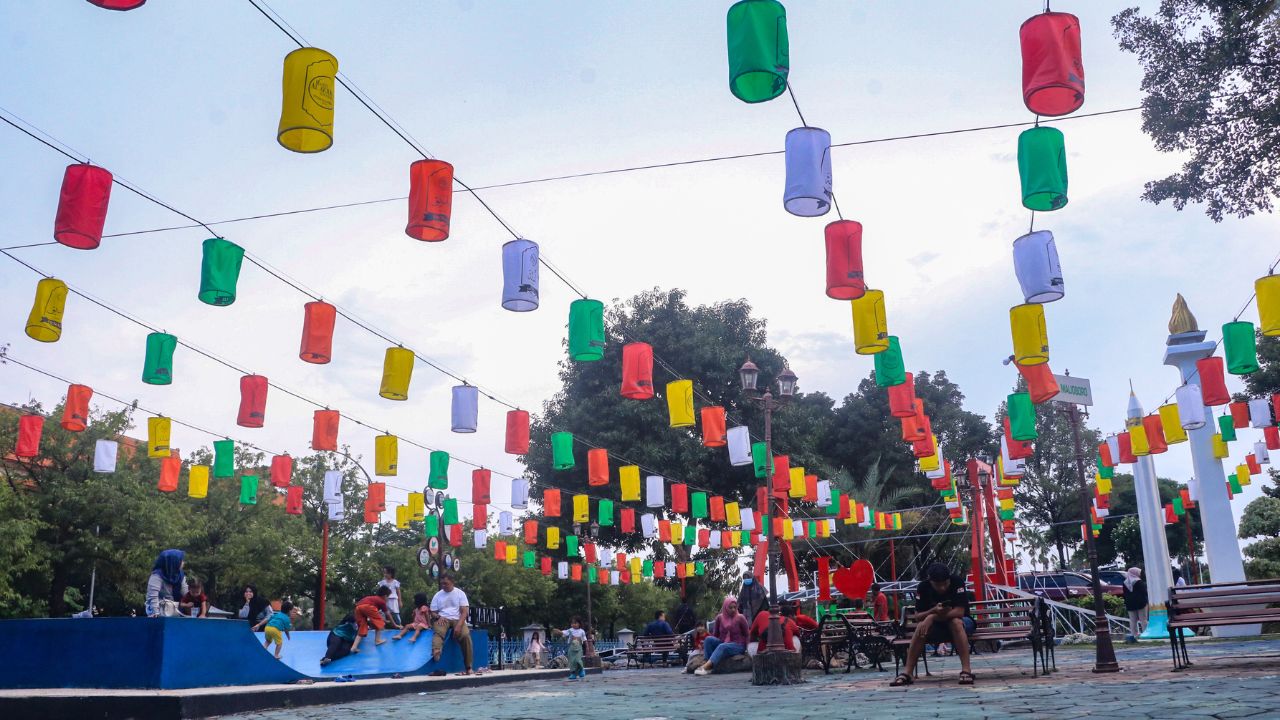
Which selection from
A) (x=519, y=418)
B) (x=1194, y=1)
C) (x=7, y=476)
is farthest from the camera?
(x=7, y=476)

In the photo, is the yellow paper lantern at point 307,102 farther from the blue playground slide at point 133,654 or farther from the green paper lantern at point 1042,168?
the green paper lantern at point 1042,168

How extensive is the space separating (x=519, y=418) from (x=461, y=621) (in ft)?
20.9

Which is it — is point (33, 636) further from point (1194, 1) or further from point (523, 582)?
point (523, 582)

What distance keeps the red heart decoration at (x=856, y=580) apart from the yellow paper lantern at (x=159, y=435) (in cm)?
1325

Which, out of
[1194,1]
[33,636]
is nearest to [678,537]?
[1194,1]

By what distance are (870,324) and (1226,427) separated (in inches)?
488

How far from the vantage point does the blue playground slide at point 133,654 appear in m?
9.40

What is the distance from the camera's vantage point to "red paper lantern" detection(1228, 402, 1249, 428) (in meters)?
20.8

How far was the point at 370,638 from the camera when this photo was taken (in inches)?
545

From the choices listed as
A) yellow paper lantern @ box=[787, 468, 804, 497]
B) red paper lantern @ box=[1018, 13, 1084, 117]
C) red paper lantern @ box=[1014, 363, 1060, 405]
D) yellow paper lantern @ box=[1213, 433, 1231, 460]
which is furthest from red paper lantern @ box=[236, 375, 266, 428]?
yellow paper lantern @ box=[1213, 433, 1231, 460]

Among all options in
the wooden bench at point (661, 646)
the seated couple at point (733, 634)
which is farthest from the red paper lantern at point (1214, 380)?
the wooden bench at point (661, 646)

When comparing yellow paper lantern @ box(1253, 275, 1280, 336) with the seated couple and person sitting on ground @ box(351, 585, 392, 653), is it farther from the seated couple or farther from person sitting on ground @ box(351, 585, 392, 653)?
person sitting on ground @ box(351, 585, 392, 653)

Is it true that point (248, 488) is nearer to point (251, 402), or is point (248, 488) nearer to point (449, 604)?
point (251, 402)

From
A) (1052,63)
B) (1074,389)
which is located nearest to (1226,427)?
(1074,389)
